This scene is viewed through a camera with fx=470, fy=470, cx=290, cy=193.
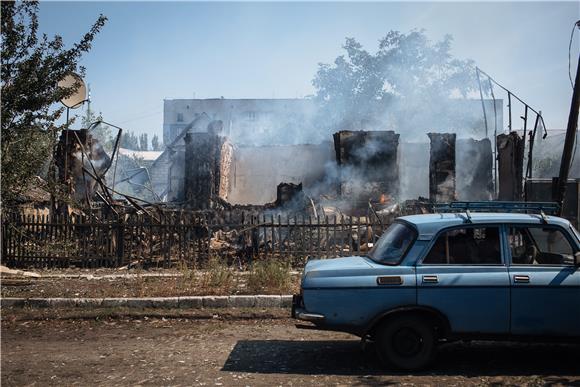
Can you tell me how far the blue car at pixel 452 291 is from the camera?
5.08 metres

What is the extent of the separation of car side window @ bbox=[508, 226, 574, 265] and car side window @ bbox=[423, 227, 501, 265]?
0.20 meters

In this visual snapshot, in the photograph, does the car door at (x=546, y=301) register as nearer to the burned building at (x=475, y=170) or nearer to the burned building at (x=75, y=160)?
the burned building at (x=75, y=160)

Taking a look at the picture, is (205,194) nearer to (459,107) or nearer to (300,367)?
(300,367)

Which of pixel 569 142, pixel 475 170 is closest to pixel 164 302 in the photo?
pixel 569 142

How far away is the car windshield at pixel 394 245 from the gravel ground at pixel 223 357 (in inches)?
48.8

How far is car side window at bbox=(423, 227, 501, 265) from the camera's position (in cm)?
526

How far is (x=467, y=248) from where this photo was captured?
534 centimetres

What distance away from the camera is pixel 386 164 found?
66.6 feet

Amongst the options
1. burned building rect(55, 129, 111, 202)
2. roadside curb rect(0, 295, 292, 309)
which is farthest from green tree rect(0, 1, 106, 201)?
burned building rect(55, 129, 111, 202)

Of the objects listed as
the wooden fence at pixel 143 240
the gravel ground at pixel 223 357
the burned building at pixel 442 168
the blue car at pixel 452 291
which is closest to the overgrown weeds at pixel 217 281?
the gravel ground at pixel 223 357

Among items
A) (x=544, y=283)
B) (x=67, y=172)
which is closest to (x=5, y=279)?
(x=67, y=172)

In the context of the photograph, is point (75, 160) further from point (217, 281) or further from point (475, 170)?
point (475, 170)

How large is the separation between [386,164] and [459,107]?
1755 cm

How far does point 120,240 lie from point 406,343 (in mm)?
8355
